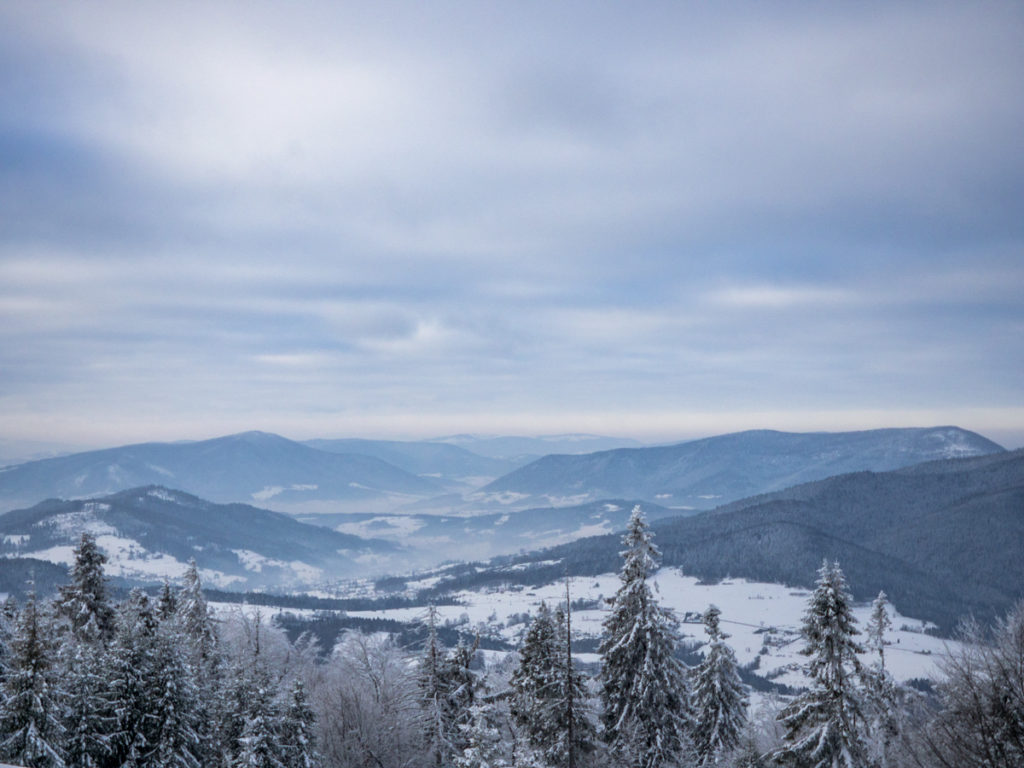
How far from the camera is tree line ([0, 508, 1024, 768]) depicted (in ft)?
78.5

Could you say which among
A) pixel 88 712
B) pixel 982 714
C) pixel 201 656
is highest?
pixel 982 714

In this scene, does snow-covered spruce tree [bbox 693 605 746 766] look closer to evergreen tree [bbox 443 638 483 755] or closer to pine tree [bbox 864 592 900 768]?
pine tree [bbox 864 592 900 768]

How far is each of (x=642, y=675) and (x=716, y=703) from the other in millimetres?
7125

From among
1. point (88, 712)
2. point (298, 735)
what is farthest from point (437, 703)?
point (88, 712)

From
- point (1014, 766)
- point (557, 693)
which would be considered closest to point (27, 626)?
point (557, 693)

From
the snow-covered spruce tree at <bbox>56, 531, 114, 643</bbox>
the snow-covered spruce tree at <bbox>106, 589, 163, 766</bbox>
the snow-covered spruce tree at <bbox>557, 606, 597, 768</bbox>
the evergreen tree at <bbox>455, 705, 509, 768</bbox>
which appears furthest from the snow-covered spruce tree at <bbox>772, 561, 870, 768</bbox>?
the snow-covered spruce tree at <bbox>56, 531, 114, 643</bbox>

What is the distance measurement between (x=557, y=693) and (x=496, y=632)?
584 feet

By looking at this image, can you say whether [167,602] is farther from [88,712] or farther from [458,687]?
[458,687]

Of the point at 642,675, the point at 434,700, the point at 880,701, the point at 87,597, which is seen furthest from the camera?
the point at 87,597

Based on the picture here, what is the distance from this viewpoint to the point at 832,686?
25.0 m

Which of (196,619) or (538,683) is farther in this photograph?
(196,619)

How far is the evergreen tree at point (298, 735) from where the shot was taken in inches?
1033

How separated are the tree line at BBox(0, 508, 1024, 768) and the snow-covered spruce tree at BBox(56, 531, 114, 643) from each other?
0.08 m

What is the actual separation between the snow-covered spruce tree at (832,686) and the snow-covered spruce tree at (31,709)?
27.7 m
